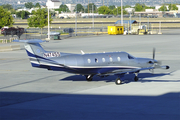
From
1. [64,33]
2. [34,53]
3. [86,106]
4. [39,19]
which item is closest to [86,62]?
[34,53]

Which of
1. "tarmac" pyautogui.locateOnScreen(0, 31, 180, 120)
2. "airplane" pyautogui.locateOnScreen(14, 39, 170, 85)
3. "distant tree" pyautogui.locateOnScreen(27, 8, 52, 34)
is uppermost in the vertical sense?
"distant tree" pyautogui.locateOnScreen(27, 8, 52, 34)

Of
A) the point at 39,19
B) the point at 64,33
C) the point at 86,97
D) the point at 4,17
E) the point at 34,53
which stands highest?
the point at 4,17

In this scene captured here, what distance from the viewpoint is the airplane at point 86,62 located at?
73.1 ft

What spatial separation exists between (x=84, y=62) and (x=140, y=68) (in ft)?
13.9

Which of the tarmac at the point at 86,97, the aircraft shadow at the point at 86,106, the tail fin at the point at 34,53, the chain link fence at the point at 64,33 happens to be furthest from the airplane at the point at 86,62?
the chain link fence at the point at 64,33

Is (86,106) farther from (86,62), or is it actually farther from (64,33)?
(64,33)

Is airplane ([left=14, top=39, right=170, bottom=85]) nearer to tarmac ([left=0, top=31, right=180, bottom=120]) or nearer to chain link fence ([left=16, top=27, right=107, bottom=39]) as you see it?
tarmac ([left=0, top=31, right=180, bottom=120])

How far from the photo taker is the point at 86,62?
2252 cm

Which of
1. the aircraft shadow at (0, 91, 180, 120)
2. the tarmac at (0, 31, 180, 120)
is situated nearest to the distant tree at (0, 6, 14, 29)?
the tarmac at (0, 31, 180, 120)

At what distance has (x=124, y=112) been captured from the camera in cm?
1591

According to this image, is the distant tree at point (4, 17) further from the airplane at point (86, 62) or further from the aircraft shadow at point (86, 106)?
the aircraft shadow at point (86, 106)

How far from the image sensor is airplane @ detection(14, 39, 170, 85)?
22281 millimetres

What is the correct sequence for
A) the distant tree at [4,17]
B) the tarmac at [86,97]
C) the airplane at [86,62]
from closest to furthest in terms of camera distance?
the tarmac at [86,97]
the airplane at [86,62]
the distant tree at [4,17]

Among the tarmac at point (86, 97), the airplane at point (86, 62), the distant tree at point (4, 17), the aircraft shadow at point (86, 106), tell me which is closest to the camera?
the aircraft shadow at point (86, 106)
